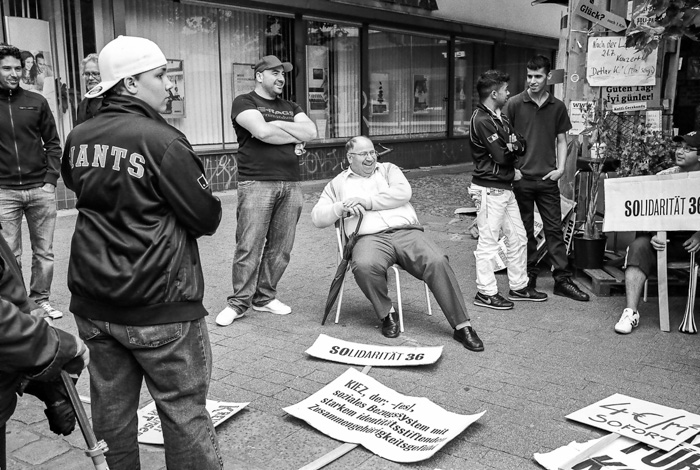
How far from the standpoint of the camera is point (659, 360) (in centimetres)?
480

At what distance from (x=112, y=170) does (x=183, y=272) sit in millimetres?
457

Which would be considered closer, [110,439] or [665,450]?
[110,439]

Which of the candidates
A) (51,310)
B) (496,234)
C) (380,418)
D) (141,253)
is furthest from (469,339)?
(51,310)

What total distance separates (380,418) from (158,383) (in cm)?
148

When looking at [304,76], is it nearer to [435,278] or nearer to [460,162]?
[460,162]

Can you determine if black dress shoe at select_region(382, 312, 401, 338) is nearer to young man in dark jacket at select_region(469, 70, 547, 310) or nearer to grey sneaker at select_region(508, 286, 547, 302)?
young man in dark jacket at select_region(469, 70, 547, 310)

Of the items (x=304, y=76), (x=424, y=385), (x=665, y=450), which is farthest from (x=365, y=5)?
(x=665, y=450)

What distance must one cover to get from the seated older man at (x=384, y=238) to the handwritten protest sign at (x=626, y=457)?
1.54m

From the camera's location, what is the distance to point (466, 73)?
61.5 ft

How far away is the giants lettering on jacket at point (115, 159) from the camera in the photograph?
2611 millimetres

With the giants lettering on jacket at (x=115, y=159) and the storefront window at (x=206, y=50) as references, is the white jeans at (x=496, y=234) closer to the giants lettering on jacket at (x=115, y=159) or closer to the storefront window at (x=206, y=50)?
the giants lettering on jacket at (x=115, y=159)

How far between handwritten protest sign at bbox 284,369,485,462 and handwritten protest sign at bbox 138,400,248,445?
312 millimetres

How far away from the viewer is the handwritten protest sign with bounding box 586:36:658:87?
6.99 metres

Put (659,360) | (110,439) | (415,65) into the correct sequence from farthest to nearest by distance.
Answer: (415,65)
(659,360)
(110,439)
